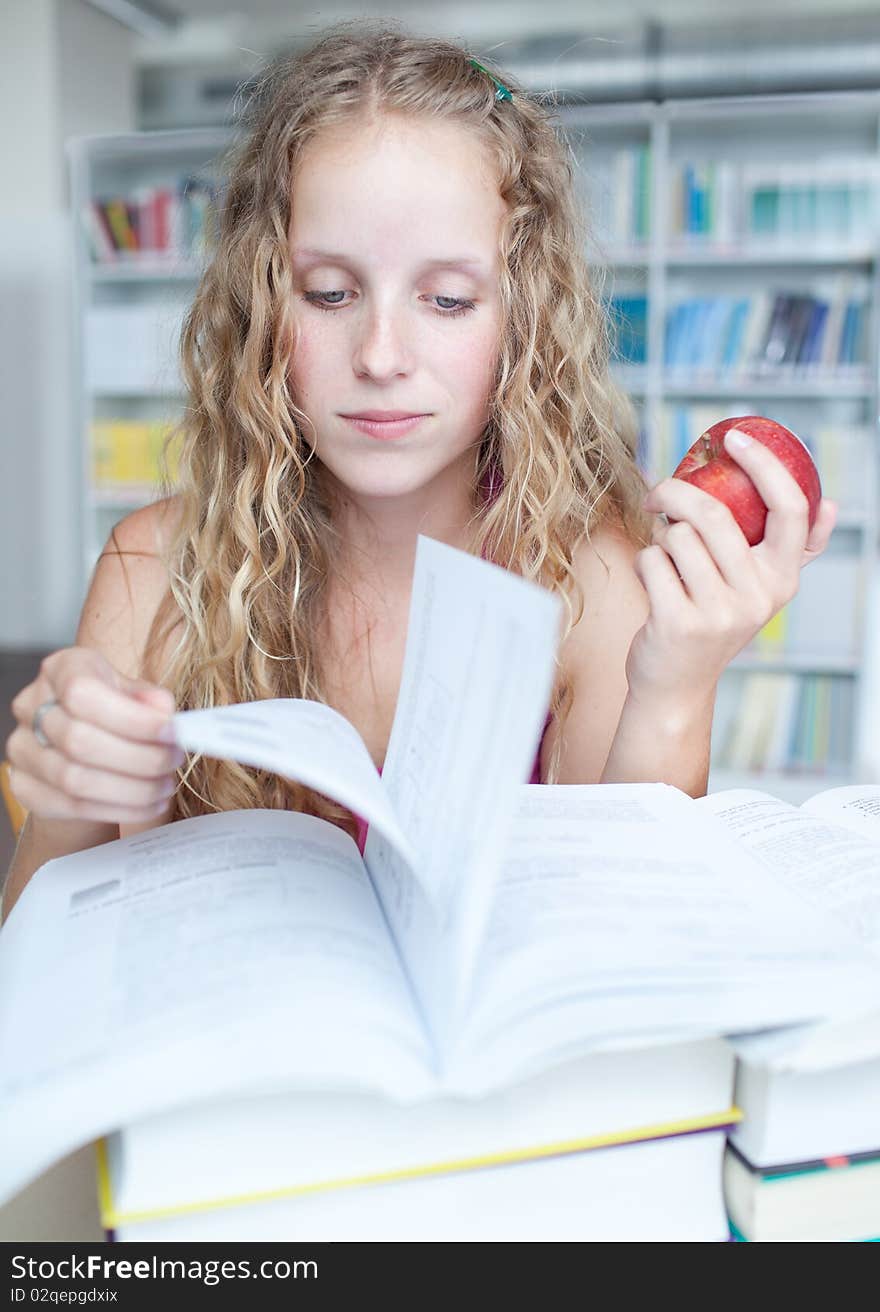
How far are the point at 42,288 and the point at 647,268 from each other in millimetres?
2978

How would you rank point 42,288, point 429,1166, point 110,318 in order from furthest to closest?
point 42,288
point 110,318
point 429,1166

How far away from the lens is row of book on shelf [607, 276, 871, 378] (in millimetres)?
3385

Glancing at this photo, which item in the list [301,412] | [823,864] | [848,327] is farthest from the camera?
[848,327]

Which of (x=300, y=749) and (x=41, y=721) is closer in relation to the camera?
(x=300, y=749)

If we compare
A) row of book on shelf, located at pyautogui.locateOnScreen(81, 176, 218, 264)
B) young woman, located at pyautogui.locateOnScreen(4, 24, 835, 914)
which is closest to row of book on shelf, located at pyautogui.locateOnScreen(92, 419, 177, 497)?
row of book on shelf, located at pyautogui.locateOnScreen(81, 176, 218, 264)

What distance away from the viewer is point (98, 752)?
1.85ft

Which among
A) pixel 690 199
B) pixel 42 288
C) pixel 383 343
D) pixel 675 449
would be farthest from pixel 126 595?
pixel 42 288

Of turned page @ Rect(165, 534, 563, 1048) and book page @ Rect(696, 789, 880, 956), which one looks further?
book page @ Rect(696, 789, 880, 956)

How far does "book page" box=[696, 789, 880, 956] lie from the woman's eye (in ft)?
1.49

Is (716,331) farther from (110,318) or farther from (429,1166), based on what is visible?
(429,1166)

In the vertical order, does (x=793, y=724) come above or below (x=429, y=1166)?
below

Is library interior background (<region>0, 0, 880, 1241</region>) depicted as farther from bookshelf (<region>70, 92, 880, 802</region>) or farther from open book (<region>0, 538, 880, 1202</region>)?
Answer: open book (<region>0, 538, 880, 1202</region>)

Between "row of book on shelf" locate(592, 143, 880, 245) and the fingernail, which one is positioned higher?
"row of book on shelf" locate(592, 143, 880, 245)

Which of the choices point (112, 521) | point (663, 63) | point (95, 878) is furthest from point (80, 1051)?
point (663, 63)
